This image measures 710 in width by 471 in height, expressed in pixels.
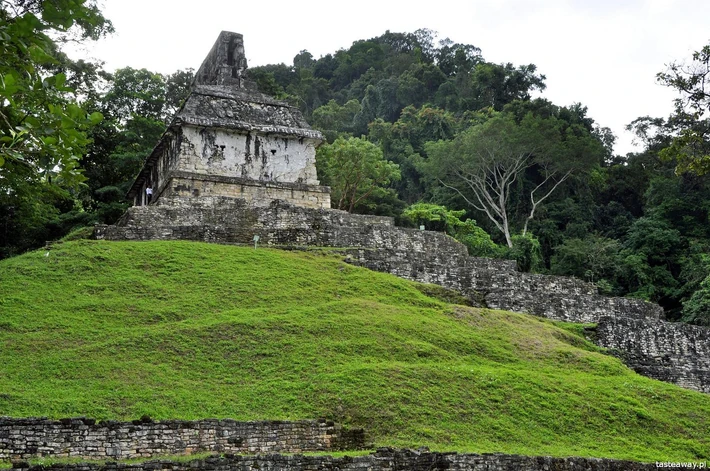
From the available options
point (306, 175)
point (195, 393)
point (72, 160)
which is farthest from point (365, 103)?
point (72, 160)

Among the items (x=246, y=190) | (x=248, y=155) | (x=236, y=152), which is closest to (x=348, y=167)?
(x=248, y=155)

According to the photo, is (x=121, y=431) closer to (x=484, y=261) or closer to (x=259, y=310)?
(x=259, y=310)

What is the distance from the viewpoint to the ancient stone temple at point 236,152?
96.2 ft

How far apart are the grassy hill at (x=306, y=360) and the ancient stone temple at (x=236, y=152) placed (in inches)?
235

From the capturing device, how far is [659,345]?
24688 mm

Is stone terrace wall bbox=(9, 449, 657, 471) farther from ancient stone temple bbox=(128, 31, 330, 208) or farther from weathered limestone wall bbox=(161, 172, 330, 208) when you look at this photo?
ancient stone temple bbox=(128, 31, 330, 208)

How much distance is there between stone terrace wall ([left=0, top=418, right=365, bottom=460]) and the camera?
12.6 metres

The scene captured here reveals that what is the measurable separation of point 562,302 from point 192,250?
1062cm

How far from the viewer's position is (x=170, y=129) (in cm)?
2964

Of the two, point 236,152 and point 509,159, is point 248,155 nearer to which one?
point 236,152

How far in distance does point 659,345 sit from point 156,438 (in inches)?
634

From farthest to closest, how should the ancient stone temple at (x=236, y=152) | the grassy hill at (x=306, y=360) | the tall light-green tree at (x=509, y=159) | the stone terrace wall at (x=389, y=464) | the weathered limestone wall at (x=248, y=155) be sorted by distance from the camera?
the tall light-green tree at (x=509, y=159)
the weathered limestone wall at (x=248, y=155)
the ancient stone temple at (x=236, y=152)
the grassy hill at (x=306, y=360)
the stone terrace wall at (x=389, y=464)

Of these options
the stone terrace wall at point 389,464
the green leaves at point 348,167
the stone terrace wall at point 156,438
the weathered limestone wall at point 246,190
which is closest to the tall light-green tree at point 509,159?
the green leaves at point 348,167

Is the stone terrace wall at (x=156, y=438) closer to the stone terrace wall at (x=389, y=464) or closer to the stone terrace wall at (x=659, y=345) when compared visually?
the stone terrace wall at (x=389, y=464)
